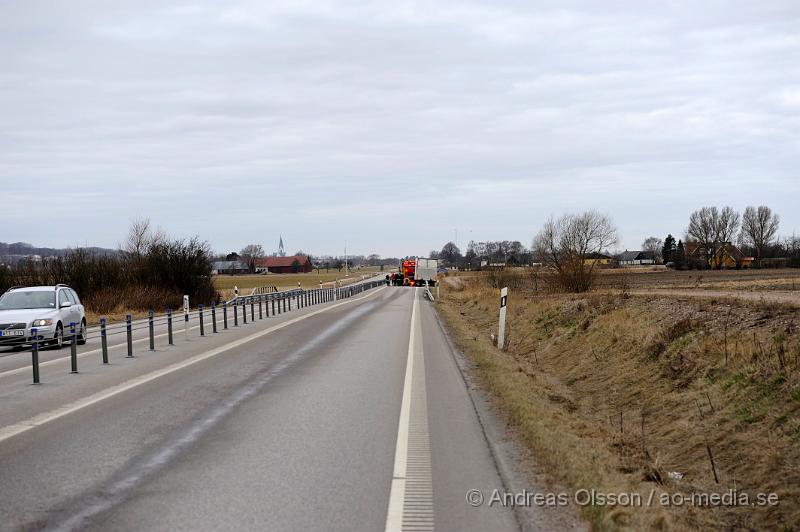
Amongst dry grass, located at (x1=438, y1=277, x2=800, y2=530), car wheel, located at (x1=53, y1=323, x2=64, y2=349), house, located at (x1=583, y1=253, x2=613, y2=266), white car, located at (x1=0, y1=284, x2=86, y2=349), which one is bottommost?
dry grass, located at (x1=438, y1=277, x2=800, y2=530)

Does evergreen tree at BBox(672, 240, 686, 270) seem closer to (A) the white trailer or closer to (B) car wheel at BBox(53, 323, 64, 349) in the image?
(A) the white trailer

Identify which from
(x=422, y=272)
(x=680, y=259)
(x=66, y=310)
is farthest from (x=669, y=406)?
(x=680, y=259)

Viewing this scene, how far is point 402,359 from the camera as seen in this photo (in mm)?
18375

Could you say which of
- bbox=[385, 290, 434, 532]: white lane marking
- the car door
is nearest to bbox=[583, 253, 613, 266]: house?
the car door

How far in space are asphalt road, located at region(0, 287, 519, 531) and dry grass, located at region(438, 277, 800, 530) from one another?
3.30 ft

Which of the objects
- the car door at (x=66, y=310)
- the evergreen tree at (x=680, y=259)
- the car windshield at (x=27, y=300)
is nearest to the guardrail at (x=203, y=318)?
the car door at (x=66, y=310)

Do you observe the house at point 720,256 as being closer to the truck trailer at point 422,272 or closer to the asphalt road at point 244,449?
the truck trailer at point 422,272

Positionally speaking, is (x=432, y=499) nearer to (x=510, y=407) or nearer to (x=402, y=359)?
(x=510, y=407)

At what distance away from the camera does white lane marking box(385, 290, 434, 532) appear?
6.11 metres

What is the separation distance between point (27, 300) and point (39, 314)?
1.43 metres

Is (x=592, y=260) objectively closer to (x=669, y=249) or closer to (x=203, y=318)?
(x=203, y=318)

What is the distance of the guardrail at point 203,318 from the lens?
17.0 meters

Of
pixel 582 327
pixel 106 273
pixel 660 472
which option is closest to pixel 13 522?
pixel 660 472

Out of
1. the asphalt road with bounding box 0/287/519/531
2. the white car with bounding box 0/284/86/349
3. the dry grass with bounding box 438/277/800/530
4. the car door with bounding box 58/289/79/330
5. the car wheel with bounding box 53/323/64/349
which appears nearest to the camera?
the asphalt road with bounding box 0/287/519/531
